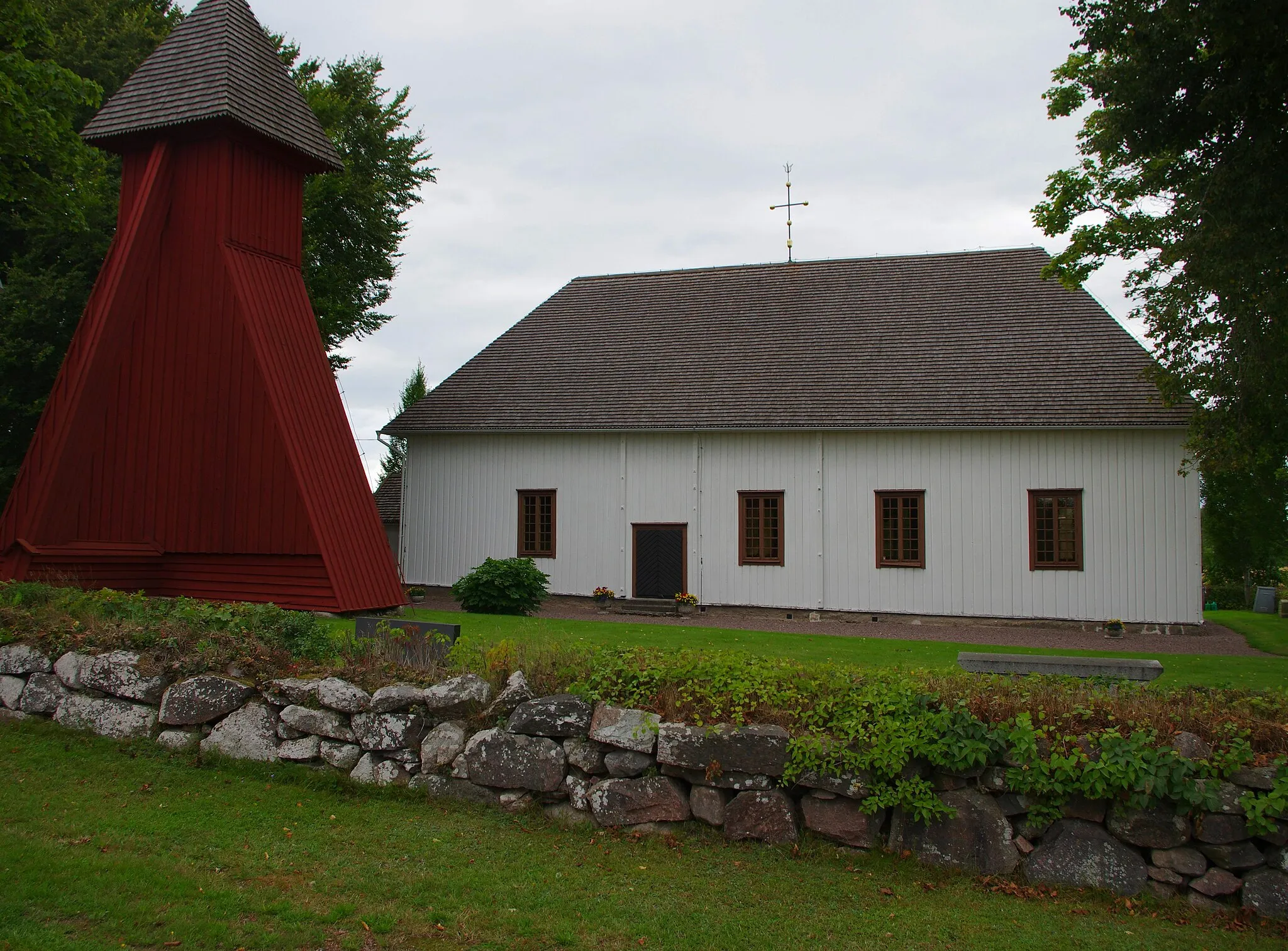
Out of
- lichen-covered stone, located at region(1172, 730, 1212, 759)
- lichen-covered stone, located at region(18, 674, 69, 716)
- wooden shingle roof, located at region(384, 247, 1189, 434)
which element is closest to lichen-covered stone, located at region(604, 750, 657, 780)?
lichen-covered stone, located at region(1172, 730, 1212, 759)

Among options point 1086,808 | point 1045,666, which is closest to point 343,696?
point 1086,808

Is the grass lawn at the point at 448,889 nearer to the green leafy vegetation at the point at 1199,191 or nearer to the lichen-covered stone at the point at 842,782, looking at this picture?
the lichen-covered stone at the point at 842,782

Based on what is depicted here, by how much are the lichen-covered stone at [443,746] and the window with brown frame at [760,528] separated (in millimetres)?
15148

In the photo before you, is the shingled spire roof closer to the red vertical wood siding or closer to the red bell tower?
the red bell tower

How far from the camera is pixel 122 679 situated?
27.4ft

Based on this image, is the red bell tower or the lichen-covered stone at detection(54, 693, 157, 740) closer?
the lichen-covered stone at detection(54, 693, 157, 740)

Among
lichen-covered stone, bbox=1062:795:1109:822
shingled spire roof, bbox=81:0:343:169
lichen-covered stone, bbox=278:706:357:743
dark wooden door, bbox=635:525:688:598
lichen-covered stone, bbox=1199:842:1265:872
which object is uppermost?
shingled spire roof, bbox=81:0:343:169

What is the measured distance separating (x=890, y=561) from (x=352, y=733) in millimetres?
15477

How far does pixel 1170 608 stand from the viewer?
19531 mm

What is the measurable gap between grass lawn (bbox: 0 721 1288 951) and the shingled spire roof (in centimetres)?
1250

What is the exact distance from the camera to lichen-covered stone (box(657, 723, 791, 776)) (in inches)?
255

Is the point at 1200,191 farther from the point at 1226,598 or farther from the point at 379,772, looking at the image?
the point at 1226,598

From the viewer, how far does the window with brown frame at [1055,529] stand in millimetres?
20047

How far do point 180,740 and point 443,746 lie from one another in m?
2.41
